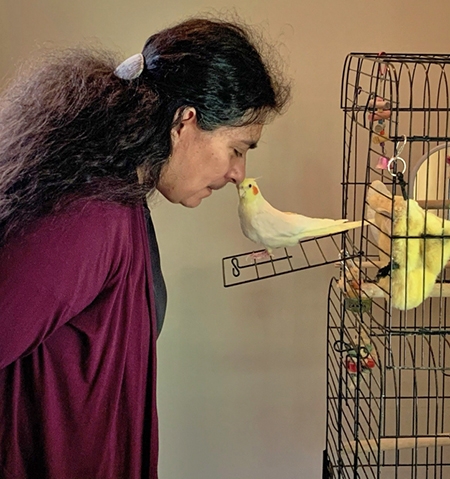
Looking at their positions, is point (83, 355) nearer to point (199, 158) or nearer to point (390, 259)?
point (199, 158)

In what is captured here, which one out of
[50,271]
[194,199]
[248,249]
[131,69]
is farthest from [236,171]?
[248,249]

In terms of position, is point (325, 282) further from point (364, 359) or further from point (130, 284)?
point (130, 284)

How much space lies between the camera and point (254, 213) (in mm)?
1169

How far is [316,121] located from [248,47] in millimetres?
625

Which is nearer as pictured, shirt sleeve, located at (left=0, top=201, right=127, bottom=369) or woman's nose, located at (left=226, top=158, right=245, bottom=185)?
shirt sleeve, located at (left=0, top=201, right=127, bottom=369)

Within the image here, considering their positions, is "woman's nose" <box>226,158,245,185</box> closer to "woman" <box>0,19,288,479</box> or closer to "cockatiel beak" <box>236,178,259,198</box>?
"woman" <box>0,19,288,479</box>

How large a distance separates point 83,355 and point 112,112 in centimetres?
35

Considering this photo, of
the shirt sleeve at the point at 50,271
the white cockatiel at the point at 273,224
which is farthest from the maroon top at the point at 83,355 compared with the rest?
the white cockatiel at the point at 273,224

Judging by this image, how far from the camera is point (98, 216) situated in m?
0.80

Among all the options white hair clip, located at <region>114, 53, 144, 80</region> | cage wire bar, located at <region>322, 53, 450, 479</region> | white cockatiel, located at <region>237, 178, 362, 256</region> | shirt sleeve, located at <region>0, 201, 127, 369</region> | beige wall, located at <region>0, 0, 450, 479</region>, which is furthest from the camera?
beige wall, located at <region>0, 0, 450, 479</region>

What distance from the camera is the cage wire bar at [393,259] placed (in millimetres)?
991

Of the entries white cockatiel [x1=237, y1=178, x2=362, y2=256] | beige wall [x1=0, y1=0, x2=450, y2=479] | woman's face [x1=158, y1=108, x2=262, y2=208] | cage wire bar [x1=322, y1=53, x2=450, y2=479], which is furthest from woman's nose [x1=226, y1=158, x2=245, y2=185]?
beige wall [x1=0, y1=0, x2=450, y2=479]

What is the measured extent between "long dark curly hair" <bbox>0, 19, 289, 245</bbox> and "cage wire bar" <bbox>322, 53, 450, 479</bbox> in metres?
0.25

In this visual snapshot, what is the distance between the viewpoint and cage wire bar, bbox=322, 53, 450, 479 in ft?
3.25
